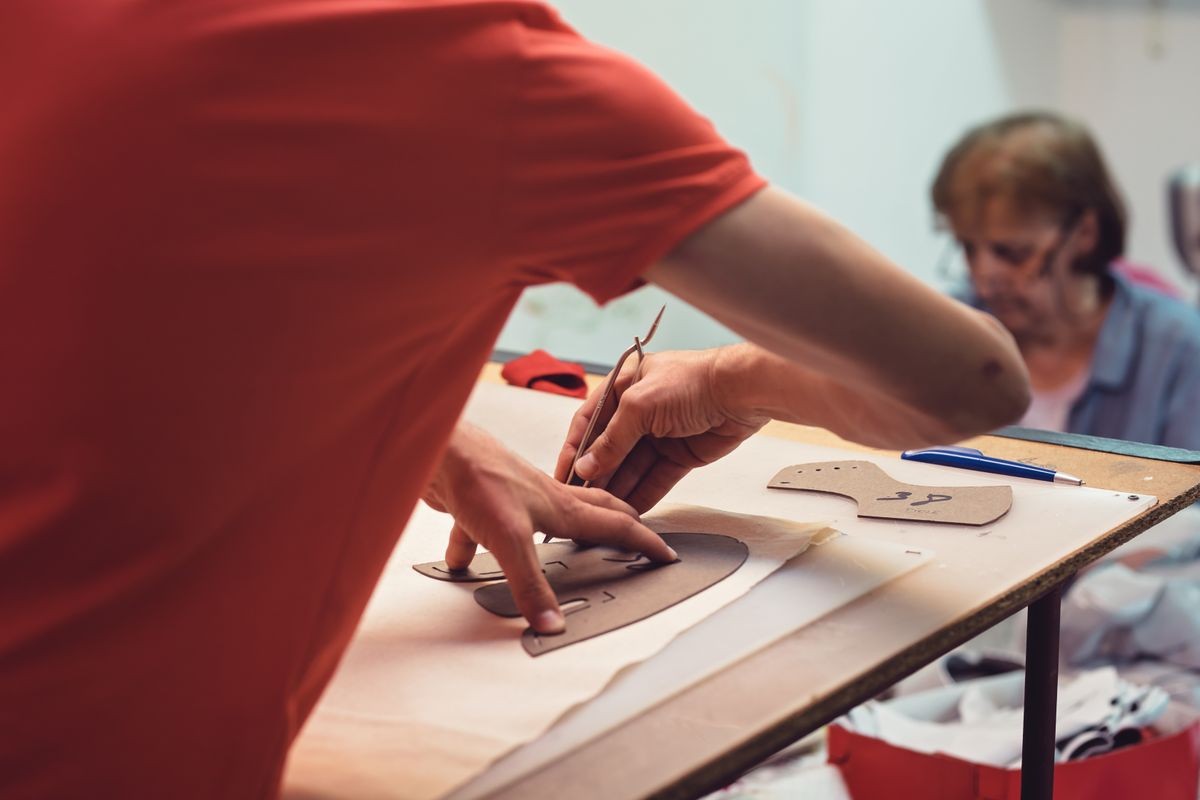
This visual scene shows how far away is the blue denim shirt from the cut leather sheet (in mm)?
1324

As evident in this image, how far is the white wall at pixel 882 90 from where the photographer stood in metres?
2.39

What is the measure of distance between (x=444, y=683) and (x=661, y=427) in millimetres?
303

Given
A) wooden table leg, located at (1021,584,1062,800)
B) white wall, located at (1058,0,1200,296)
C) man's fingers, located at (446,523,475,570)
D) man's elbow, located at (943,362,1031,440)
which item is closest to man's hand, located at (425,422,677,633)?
man's fingers, located at (446,523,475,570)

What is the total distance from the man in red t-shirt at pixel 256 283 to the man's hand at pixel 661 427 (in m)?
0.31

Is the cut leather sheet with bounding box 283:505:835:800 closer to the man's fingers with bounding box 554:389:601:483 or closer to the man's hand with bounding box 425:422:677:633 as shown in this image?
the man's hand with bounding box 425:422:677:633

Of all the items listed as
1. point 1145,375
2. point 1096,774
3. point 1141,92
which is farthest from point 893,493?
point 1141,92

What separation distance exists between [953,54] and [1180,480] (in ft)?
8.22

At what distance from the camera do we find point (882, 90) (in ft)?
10.0

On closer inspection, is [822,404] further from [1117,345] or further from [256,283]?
[1117,345]

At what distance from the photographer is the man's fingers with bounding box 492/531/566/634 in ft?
2.64

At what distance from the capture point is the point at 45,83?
0.54 meters

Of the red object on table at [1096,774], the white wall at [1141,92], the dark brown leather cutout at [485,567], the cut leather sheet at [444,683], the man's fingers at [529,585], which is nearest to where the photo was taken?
the cut leather sheet at [444,683]

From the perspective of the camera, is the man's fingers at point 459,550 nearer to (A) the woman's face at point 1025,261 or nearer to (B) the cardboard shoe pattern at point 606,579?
(B) the cardboard shoe pattern at point 606,579

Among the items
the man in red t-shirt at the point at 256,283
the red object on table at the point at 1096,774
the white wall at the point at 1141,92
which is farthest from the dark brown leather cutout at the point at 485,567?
the white wall at the point at 1141,92
